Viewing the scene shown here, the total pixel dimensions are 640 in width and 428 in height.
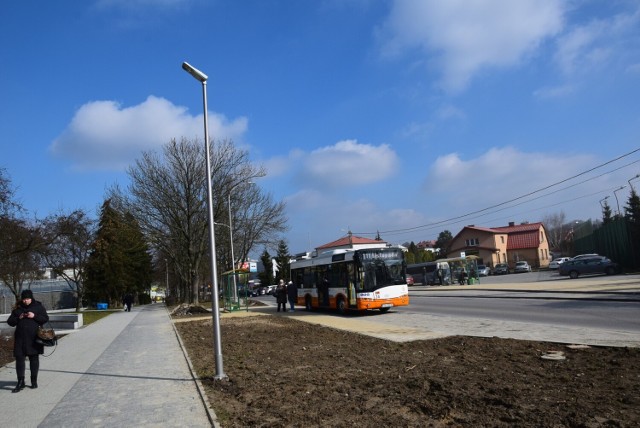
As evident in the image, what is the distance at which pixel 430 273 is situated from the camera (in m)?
58.4

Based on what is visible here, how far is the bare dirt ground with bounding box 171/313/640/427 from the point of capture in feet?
18.7

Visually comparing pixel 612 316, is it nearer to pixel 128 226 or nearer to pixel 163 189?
pixel 163 189

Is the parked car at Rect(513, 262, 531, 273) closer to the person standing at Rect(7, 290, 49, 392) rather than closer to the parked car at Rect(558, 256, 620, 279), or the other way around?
the parked car at Rect(558, 256, 620, 279)

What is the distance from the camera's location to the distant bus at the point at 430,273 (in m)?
55.0

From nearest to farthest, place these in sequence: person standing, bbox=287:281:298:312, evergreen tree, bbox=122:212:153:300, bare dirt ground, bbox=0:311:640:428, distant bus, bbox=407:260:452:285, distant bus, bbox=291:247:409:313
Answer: bare dirt ground, bbox=0:311:640:428, distant bus, bbox=291:247:409:313, person standing, bbox=287:281:298:312, evergreen tree, bbox=122:212:153:300, distant bus, bbox=407:260:452:285

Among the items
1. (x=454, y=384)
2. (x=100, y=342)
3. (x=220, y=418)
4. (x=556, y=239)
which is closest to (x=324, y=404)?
(x=220, y=418)

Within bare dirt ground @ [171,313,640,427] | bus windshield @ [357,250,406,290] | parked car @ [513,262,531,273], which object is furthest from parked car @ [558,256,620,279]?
bare dirt ground @ [171,313,640,427]

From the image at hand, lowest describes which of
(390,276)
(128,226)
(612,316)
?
(612,316)

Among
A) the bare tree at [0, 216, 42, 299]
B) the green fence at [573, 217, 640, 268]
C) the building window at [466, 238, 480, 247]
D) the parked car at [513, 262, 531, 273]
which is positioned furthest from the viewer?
the building window at [466, 238, 480, 247]

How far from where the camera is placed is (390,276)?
872 inches

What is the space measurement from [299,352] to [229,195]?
27550 millimetres

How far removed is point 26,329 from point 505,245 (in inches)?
3256

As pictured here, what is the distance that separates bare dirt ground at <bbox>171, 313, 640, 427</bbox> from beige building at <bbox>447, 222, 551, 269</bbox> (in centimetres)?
7115

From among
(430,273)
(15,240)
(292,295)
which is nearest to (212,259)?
(15,240)
